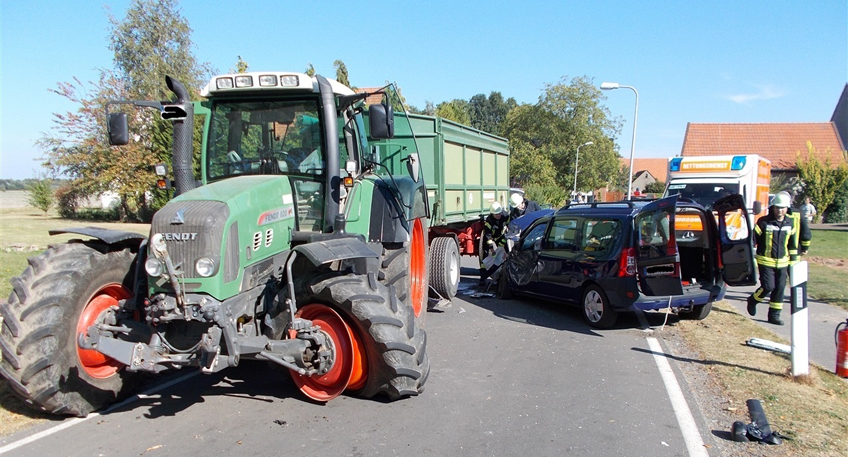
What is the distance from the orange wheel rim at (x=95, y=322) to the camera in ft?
15.9

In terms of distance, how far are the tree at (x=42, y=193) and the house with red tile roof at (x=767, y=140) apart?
41.3 meters

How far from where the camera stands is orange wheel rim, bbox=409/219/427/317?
755 centimetres

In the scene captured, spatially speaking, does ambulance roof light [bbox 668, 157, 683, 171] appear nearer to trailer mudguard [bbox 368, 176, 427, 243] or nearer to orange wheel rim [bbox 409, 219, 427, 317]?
orange wheel rim [bbox 409, 219, 427, 317]

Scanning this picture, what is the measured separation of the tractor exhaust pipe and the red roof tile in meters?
39.5

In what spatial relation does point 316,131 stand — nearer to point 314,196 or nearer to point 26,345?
point 314,196

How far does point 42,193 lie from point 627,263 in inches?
1559

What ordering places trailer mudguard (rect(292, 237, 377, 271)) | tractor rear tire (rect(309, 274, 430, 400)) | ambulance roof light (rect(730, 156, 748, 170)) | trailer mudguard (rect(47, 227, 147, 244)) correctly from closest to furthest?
trailer mudguard (rect(292, 237, 377, 271)) → tractor rear tire (rect(309, 274, 430, 400)) → trailer mudguard (rect(47, 227, 147, 244)) → ambulance roof light (rect(730, 156, 748, 170))

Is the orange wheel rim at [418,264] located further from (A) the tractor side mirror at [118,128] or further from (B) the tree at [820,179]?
(B) the tree at [820,179]

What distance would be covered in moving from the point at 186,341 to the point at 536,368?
361cm

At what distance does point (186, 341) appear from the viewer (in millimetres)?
4500

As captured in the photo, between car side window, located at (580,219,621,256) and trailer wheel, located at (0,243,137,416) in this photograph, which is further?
car side window, located at (580,219,621,256)

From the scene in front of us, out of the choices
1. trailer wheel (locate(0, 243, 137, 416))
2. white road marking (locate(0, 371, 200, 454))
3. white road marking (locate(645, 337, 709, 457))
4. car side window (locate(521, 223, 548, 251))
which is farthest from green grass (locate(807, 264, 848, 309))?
trailer wheel (locate(0, 243, 137, 416))

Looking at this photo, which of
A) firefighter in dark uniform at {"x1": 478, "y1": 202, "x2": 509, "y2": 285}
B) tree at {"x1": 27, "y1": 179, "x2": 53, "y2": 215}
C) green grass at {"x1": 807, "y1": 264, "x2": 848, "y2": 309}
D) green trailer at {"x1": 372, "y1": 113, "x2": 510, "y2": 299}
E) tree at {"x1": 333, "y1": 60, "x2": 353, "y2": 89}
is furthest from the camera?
tree at {"x1": 27, "y1": 179, "x2": 53, "y2": 215}

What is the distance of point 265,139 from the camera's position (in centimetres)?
563
